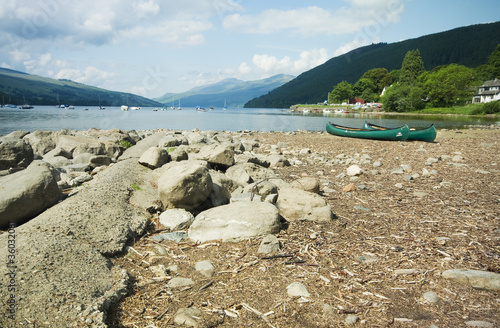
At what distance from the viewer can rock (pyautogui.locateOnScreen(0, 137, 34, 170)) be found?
9.27 metres

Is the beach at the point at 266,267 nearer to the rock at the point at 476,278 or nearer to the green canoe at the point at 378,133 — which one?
the rock at the point at 476,278

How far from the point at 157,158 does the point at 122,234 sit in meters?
3.64

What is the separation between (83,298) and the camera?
3.31m

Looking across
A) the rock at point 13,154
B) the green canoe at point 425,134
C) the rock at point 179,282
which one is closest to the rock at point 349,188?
the rock at point 179,282

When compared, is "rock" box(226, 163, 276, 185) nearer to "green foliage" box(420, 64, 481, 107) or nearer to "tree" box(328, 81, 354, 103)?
"green foliage" box(420, 64, 481, 107)

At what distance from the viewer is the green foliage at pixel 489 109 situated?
229ft

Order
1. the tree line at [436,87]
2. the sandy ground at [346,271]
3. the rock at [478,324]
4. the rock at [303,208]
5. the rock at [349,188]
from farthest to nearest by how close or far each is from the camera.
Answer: the tree line at [436,87] < the rock at [349,188] < the rock at [303,208] < the sandy ground at [346,271] < the rock at [478,324]

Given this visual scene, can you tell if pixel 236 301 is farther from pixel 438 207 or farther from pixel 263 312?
pixel 438 207

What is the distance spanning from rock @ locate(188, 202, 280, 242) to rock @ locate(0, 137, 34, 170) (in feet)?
25.0

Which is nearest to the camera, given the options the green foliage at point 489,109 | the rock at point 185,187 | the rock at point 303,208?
the rock at point 185,187

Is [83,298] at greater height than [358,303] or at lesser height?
greater

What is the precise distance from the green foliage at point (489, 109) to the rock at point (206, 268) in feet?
292

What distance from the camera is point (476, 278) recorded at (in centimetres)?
389

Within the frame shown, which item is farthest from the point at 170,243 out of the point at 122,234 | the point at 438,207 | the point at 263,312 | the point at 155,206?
the point at 438,207
